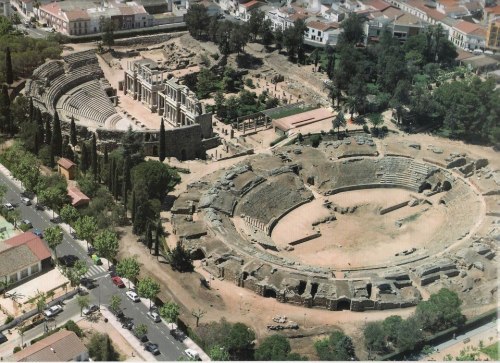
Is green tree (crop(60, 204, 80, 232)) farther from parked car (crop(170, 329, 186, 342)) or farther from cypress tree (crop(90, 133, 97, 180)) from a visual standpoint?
parked car (crop(170, 329, 186, 342))

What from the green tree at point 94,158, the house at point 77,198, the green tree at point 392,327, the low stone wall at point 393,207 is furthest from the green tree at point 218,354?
the low stone wall at point 393,207

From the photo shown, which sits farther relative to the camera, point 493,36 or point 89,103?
point 493,36

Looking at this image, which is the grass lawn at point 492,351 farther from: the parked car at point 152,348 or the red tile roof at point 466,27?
the red tile roof at point 466,27

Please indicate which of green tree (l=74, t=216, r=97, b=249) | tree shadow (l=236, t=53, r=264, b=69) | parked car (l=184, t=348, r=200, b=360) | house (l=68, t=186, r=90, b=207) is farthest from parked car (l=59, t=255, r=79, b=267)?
tree shadow (l=236, t=53, r=264, b=69)

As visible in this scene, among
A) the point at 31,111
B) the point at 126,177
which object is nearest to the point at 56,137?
the point at 31,111

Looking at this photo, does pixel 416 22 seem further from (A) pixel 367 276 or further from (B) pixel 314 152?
(A) pixel 367 276

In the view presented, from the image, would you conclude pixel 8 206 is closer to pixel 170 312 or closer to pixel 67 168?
pixel 67 168

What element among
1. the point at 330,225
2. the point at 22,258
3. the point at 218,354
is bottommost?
the point at 330,225
